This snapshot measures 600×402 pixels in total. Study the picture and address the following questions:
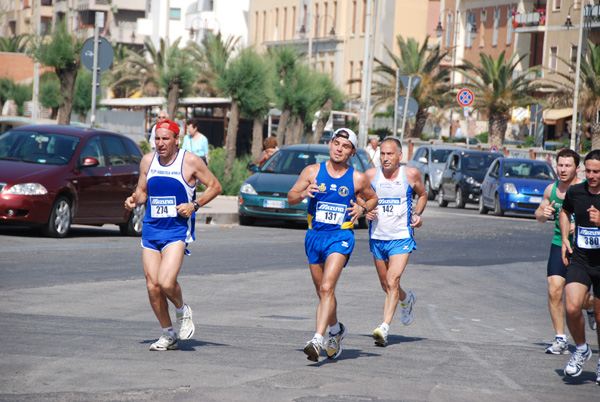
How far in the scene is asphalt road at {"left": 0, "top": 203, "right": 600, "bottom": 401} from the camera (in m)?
7.36

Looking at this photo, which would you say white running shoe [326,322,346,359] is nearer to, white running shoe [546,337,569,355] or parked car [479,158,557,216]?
white running shoe [546,337,569,355]

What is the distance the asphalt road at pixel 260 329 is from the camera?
7.36 m

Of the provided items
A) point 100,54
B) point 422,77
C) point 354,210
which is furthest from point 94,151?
point 422,77

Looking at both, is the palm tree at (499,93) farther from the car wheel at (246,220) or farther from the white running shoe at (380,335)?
the white running shoe at (380,335)

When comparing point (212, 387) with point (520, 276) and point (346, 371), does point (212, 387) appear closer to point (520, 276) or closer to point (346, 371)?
point (346, 371)

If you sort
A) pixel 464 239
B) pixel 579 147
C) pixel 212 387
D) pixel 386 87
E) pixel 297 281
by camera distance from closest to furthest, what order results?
1. pixel 212 387
2. pixel 297 281
3. pixel 464 239
4. pixel 579 147
5. pixel 386 87

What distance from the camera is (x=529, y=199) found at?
2995 centimetres

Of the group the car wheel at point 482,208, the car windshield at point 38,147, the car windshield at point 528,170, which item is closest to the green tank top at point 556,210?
the car windshield at point 38,147

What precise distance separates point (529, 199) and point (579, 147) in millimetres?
32773

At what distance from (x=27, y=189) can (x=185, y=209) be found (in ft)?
29.1

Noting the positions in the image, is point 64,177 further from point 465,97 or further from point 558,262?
point 465,97

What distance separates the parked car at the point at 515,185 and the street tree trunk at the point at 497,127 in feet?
110

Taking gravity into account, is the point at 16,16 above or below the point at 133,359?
above

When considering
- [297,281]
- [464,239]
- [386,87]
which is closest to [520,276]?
[297,281]
